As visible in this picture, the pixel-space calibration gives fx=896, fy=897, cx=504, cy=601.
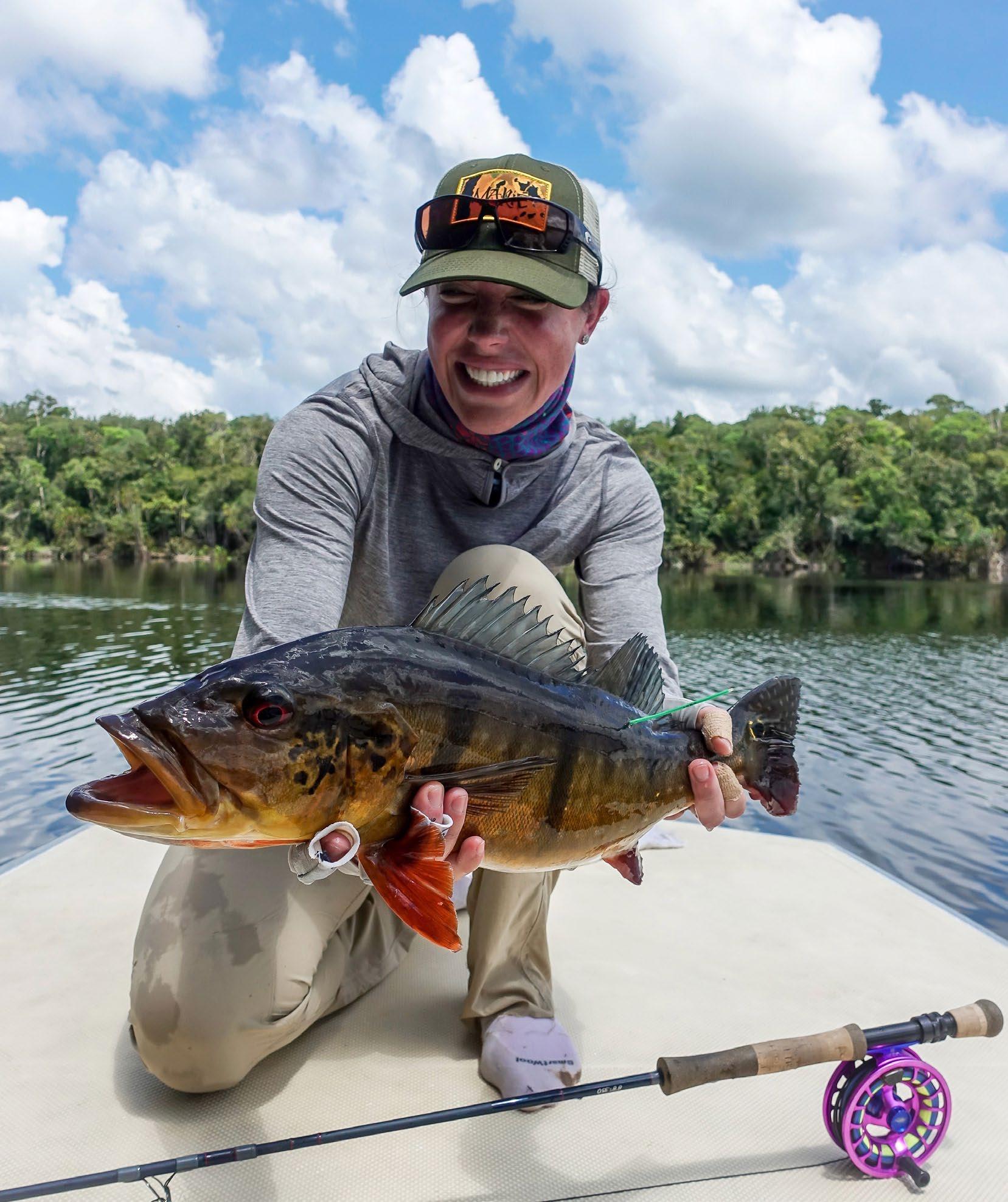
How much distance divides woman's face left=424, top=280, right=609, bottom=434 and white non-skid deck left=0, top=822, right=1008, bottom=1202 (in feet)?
7.28

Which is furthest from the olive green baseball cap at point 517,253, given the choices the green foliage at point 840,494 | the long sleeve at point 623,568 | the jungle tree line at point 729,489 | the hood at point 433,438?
the jungle tree line at point 729,489

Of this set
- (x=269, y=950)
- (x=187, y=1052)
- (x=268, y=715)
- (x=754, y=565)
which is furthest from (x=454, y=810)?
(x=754, y=565)

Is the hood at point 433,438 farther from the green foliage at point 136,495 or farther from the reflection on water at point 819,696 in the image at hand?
the green foliage at point 136,495

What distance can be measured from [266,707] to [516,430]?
177cm

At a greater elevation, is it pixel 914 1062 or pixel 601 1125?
pixel 914 1062

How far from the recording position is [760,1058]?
2.45 metres

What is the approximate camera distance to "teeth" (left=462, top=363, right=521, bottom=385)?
3156mm

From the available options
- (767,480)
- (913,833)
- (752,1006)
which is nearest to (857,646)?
(913,833)

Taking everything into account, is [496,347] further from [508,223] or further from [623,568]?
[623,568]

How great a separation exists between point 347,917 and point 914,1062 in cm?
186

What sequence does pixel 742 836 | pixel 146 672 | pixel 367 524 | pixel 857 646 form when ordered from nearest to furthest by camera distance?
pixel 367 524 < pixel 742 836 < pixel 146 672 < pixel 857 646

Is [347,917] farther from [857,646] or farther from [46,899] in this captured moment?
[857,646]

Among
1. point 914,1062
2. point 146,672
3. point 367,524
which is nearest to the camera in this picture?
point 914,1062

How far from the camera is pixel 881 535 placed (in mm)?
67875
